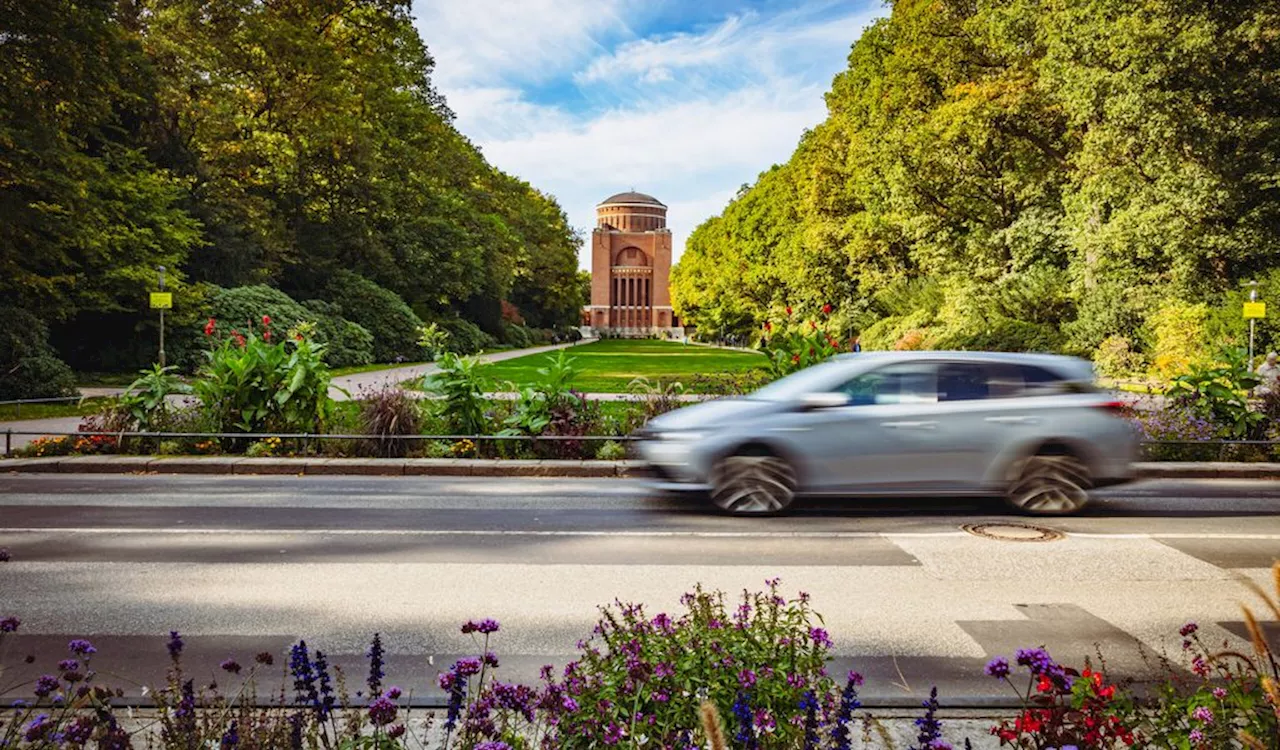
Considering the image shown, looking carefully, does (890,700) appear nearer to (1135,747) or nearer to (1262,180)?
(1135,747)

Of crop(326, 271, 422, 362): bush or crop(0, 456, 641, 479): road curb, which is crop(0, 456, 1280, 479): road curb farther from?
crop(326, 271, 422, 362): bush

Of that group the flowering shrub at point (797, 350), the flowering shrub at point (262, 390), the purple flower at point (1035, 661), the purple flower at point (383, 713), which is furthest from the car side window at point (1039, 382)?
the flowering shrub at point (262, 390)

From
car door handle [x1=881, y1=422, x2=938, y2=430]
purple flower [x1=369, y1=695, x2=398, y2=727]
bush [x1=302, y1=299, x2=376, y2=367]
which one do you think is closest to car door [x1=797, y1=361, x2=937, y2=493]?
car door handle [x1=881, y1=422, x2=938, y2=430]

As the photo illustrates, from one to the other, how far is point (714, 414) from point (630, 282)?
441 ft

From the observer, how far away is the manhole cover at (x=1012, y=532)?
7.81 metres

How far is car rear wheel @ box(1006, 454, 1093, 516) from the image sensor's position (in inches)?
346

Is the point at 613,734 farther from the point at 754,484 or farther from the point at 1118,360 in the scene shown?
the point at 1118,360

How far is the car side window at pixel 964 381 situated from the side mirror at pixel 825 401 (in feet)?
3.41

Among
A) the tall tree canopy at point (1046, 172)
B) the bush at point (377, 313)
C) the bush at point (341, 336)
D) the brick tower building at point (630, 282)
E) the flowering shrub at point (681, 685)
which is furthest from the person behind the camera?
the brick tower building at point (630, 282)

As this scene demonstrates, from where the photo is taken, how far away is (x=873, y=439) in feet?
27.9

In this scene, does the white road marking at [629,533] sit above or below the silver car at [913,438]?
below

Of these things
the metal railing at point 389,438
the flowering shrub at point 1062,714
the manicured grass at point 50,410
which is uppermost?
the manicured grass at point 50,410

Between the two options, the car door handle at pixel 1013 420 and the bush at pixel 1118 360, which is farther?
the bush at pixel 1118 360

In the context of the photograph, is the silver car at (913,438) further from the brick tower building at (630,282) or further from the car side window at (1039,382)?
the brick tower building at (630,282)
